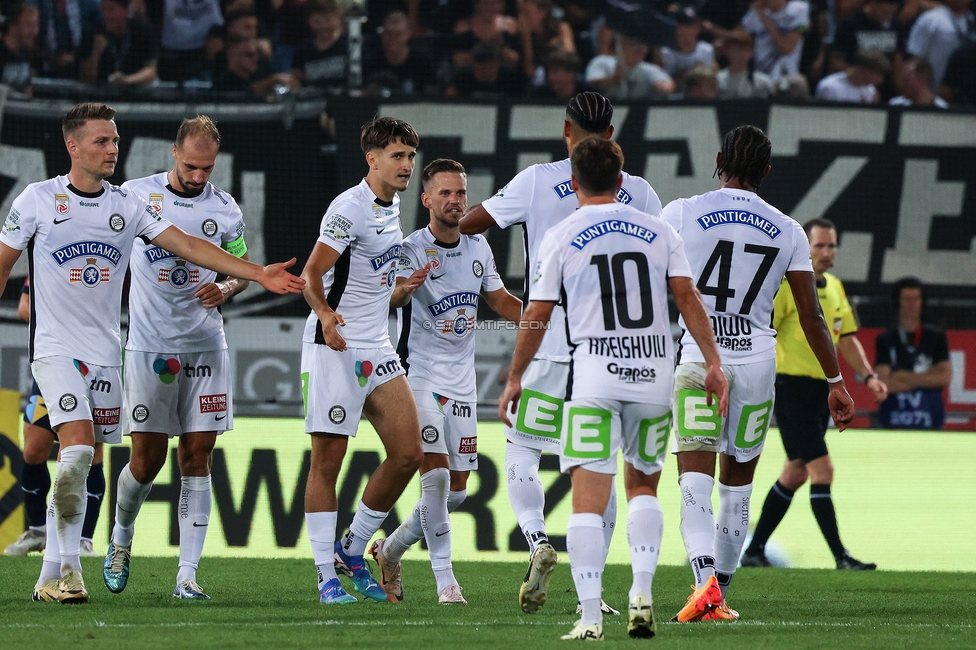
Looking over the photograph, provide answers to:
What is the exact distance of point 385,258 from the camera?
7195mm

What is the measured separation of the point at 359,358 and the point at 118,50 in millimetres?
8567

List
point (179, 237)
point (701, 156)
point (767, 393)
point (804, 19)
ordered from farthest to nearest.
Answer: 1. point (804, 19)
2. point (701, 156)
3. point (179, 237)
4. point (767, 393)

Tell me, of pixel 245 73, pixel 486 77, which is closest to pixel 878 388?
pixel 486 77

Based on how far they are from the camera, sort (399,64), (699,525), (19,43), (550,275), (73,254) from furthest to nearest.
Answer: (399,64) → (19,43) → (73,254) → (699,525) → (550,275)

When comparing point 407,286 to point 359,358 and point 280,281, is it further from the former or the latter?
point 280,281

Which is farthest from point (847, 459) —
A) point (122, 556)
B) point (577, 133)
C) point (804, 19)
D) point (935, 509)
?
point (804, 19)

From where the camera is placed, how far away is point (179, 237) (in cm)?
704

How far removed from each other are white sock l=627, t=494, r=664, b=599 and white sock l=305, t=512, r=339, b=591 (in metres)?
2.06

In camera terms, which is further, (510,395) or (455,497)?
(455,497)

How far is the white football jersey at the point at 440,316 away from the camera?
293 inches

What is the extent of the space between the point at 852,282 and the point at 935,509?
3.75 metres

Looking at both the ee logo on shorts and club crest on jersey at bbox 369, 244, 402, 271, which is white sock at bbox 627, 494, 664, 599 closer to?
the ee logo on shorts

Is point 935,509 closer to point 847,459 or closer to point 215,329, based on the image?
point 847,459

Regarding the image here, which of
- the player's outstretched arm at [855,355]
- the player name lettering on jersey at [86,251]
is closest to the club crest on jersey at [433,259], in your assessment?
the player name lettering on jersey at [86,251]
